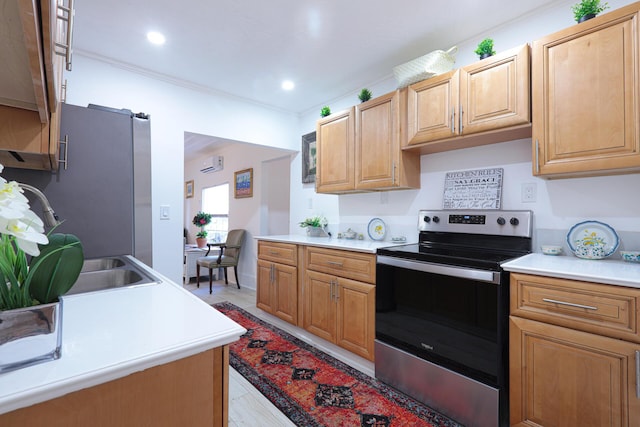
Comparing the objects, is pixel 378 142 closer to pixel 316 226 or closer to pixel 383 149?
pixel 383 149

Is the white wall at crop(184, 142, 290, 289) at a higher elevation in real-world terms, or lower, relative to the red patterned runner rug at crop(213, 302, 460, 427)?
higher

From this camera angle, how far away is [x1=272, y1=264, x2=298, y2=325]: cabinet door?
9.14ft

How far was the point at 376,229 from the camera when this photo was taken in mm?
2814

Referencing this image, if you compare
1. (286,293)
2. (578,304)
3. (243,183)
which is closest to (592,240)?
(578,304)

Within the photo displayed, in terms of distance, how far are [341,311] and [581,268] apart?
1.51 metres

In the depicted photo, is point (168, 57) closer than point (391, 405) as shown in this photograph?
No

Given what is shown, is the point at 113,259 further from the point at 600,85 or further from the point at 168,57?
the point at 600,85

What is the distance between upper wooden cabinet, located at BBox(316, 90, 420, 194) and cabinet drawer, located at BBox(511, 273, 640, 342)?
1164 mm

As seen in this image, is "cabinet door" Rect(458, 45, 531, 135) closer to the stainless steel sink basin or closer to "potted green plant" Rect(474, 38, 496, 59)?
"potted green plant" Rect(474, 38, 496, 59)

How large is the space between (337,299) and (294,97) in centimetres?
228

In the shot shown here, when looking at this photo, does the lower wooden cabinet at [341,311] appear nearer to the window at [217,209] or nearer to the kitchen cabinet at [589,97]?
the kitchen cabinet at [589,97]

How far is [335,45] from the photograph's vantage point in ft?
7.69


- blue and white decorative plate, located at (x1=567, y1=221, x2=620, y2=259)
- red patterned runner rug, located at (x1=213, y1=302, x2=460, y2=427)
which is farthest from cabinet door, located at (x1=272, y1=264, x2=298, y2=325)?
blue and white decorative plate, located at (x1=567, y1=221, x2=620, y2=259)

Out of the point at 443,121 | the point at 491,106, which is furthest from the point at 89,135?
the point at 491,106
